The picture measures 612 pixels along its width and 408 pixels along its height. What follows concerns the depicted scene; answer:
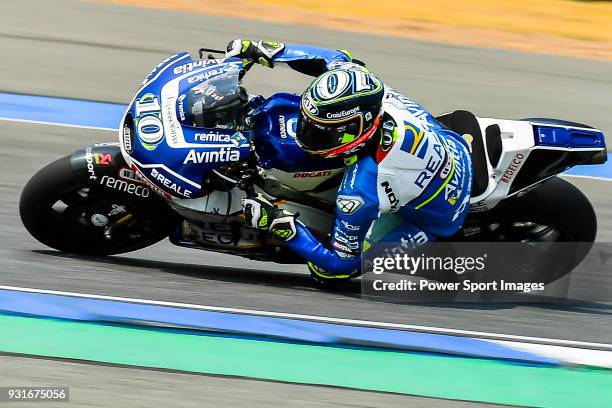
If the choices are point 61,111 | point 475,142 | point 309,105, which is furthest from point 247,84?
point 309,105

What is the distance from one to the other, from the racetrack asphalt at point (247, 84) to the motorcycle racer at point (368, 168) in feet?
1.22

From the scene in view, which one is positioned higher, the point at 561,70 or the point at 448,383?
the point at 561,70

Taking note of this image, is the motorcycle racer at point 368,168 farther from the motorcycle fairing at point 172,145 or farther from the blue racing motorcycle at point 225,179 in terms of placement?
the motorcycle fairing at point 172,145

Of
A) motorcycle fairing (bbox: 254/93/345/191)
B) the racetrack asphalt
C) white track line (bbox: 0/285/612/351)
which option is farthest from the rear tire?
motorcycle fairing (bbox: 254/93/345/191)

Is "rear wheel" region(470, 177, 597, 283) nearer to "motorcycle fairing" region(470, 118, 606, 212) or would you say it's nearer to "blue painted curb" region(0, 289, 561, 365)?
"motorcycle fairing" region(470, 118, 606, 212)

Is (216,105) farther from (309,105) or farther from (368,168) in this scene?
(368,168)

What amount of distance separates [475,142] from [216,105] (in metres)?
1.58

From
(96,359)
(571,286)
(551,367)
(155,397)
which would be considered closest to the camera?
(155,397)

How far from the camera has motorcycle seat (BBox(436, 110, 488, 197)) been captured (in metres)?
5.70

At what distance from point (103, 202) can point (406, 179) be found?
1.72 metres

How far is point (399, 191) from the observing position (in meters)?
5.45

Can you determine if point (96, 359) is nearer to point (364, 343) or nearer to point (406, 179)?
point (364, 343)

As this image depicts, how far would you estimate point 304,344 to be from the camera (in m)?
5.05

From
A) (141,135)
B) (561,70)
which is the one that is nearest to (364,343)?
(141,135)
